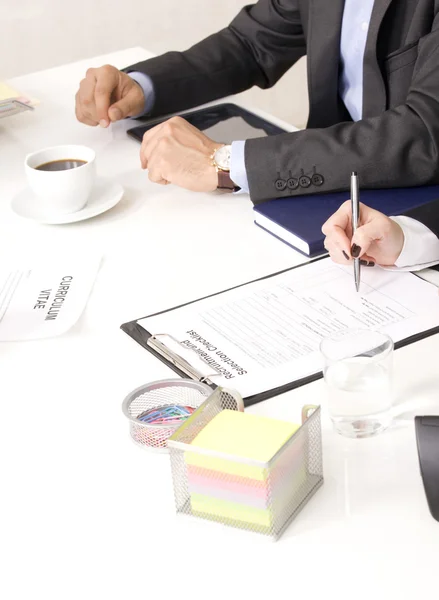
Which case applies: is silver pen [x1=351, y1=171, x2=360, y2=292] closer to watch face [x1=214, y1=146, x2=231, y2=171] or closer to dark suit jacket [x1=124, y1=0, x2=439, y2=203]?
dark suit jacket [x1=124, y1=0, x2=439, y2=203]

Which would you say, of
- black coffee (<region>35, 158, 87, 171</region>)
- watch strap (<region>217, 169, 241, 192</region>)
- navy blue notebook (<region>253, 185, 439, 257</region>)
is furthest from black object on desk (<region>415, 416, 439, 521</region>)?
black coffee (<region>35, 158, 87, 171</region>)

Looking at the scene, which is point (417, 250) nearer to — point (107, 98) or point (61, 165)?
point (61, 165)

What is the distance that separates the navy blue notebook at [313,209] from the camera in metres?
1.42

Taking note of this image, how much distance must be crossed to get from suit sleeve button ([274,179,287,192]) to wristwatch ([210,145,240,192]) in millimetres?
111

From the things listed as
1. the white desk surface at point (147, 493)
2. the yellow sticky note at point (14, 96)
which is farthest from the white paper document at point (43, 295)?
the yellow sticky note at point (14, 96)

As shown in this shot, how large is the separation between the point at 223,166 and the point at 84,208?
0.27 metres

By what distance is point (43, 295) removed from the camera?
53.5 inches

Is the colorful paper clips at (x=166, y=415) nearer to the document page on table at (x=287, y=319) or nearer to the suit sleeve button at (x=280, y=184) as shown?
the document page on table at (x=287, y=319)

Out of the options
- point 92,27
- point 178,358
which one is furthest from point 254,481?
point 92,27

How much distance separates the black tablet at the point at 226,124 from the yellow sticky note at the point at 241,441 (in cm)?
104

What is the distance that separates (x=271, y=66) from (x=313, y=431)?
1483 millimetres

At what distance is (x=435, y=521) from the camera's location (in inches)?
34.2

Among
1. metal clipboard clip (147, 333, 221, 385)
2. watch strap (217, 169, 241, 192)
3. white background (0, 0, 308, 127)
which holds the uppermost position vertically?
metal clipboard clip (147, 333, 221, 385)

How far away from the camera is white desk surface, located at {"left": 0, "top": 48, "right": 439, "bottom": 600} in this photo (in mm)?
828
